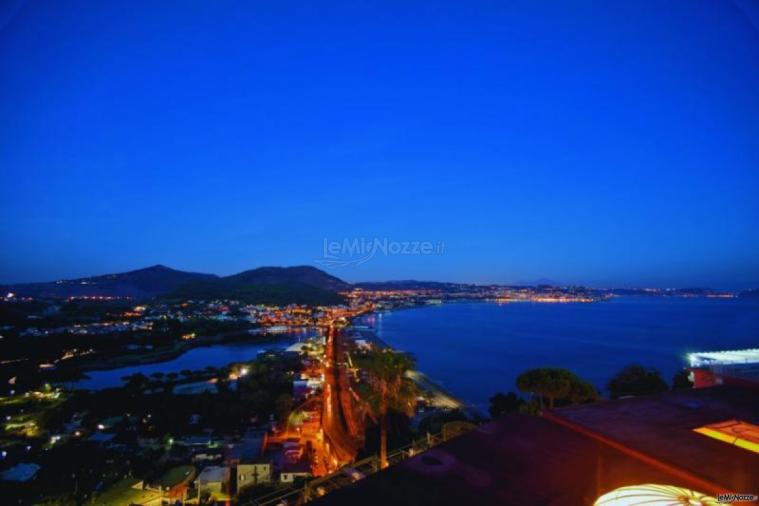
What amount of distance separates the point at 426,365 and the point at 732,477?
110 ft

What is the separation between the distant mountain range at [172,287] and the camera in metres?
91.4

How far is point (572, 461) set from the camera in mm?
2768

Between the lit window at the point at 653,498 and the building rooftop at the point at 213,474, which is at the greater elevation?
the lit window at the point at 653,498

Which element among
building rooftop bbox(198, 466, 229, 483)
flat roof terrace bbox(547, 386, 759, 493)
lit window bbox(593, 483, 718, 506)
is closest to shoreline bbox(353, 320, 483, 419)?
building rooftop bbox(198, 466, 229, 483)

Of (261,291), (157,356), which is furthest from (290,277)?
(157,356)

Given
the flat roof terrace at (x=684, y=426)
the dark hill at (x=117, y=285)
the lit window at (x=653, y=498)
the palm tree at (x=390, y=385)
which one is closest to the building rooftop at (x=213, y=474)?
the palm tree at (x=390, y=385)

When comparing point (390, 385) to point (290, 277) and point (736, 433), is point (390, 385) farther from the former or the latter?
point (290, 277)

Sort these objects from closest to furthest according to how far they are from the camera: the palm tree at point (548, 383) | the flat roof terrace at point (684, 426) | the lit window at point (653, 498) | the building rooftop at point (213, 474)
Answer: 1. the lit window at point (653, 498)
2. the flat roof terrace at point (684, 426)
3. the palm tree at point (548, 383)
4. the building rooftop at point (213, 474)

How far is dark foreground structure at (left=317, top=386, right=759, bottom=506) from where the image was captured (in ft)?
7.64

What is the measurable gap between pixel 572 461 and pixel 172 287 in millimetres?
121205

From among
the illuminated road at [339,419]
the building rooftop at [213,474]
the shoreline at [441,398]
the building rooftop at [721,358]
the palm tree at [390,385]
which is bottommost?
the shoreline at [441,398]

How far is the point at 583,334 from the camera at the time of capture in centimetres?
5078

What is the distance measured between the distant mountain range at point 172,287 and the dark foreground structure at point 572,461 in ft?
299

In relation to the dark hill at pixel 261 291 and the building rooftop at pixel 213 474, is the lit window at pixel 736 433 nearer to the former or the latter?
the building rooftop at pixel 213 474
